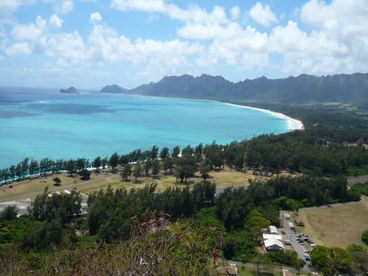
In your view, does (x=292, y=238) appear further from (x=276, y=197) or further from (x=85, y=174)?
(x=85, y=174)

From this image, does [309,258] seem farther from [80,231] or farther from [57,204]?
[57,204]

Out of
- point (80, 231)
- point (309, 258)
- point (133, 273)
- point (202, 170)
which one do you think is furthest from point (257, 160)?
point (133, 273)

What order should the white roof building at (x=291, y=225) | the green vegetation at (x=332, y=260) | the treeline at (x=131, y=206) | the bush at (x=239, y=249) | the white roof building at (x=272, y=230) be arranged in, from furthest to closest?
1. the white roof building at (x=291, y=225)
2. the white roof building at (x=272, y=230)
3. the treeline at (x=131, y=206)
4. the bush at (x=239, y=249)
5. the green vegetation at (x=332, y=260)

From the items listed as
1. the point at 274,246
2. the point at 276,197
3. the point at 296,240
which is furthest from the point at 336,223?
the point at 274,246

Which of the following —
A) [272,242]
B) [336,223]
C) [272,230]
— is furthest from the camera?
[336,223]

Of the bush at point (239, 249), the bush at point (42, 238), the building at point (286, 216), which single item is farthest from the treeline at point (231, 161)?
the bush at point (42, 238)

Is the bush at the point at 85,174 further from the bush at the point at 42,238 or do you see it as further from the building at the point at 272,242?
the building at the point at 272,242

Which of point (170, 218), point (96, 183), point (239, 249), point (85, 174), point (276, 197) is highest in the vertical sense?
point (170, 218)
